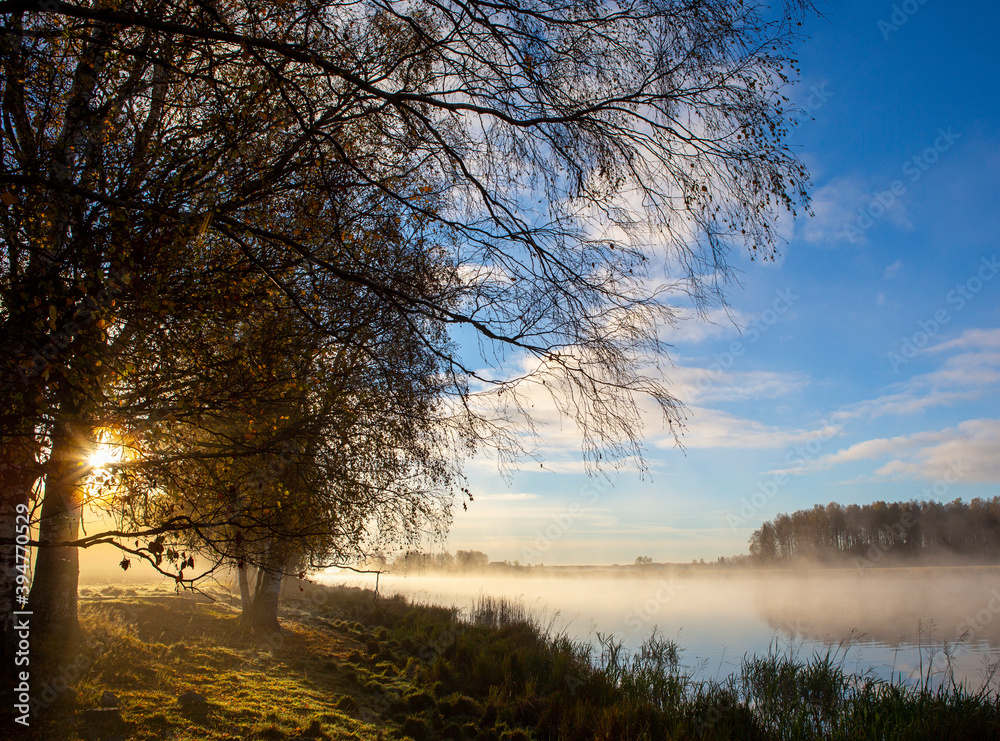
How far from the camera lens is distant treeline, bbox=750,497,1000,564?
6975cm

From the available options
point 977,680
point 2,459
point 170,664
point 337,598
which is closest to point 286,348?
point 2,459

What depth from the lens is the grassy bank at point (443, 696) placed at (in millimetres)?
5938

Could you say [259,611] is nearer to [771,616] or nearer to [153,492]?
[153,492]

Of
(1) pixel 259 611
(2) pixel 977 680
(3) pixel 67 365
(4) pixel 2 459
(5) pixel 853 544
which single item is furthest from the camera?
(5) pixel 853 544

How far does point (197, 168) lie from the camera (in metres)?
3.71

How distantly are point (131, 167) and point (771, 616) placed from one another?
94.4 feet

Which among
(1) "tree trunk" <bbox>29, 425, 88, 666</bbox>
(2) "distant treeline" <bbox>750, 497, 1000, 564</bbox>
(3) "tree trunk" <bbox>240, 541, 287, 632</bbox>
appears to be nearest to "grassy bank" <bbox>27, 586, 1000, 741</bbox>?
(1) "tree trunk" <bbox>29, 425, 88, 666</bbox>

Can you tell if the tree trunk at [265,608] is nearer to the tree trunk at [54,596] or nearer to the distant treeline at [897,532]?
the tree trunk at [54,596]

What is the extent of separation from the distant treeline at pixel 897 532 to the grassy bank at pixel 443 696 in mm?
77615

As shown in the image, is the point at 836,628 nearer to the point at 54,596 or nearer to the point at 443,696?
the point at 443,696

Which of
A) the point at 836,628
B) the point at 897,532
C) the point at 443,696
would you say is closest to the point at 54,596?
the point at 443,696

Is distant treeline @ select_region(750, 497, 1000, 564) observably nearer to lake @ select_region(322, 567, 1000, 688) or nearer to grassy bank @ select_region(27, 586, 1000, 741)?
lake @ select_region(322, 567, 1000, 688)

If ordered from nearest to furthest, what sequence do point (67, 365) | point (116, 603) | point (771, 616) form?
point (67, 365) < point (116, 603) < point (771, 616)

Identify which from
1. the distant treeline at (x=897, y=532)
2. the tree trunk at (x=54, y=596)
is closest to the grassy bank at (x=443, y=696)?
the tree trunk at (x=54, y=596)
